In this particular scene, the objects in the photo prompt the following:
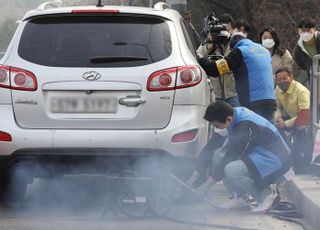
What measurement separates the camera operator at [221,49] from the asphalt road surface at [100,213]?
2466 mm

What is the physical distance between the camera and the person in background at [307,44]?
1045 cm

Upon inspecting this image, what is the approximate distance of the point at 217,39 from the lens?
9969 mm

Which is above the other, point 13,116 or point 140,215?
point 13,116

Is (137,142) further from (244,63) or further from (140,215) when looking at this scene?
(244,63)

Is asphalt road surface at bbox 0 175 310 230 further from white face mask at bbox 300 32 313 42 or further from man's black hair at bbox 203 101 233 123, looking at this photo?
white face mask at bbox 300 32 313 42

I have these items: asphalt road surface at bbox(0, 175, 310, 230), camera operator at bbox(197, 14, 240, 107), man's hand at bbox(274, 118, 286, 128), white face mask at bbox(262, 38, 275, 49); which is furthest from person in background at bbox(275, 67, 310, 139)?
asphalt road surface at bbox(0, 175, 310, 230)

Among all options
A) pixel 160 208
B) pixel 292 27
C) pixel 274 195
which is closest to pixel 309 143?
pixel 274 195

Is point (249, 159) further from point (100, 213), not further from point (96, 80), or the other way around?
point (96, 80)

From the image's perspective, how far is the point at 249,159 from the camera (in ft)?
23.7

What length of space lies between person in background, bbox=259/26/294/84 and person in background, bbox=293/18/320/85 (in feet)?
0.90

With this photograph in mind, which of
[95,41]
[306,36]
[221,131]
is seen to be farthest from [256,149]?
[306,36]

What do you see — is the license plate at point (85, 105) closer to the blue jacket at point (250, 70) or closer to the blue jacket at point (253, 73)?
the blue jacket at point (250, 70)

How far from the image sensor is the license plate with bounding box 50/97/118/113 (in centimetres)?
677

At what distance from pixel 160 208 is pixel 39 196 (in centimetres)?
154
